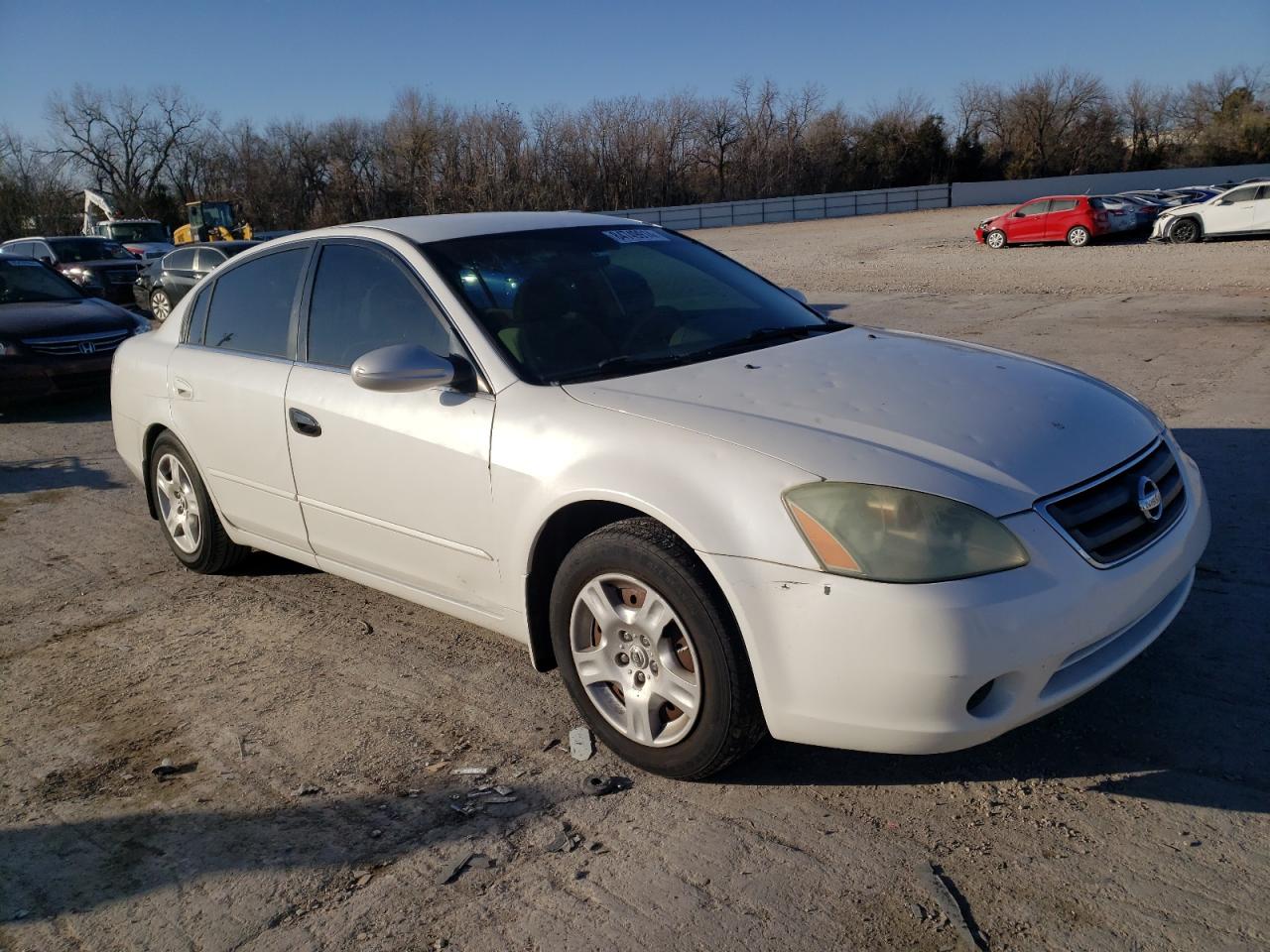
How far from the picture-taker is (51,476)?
24.7 ft

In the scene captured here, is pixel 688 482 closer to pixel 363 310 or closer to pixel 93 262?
pixel 363 310

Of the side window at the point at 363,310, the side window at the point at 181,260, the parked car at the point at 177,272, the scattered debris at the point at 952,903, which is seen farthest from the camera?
the side window at the point at 181,260

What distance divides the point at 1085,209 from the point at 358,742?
28781 mm

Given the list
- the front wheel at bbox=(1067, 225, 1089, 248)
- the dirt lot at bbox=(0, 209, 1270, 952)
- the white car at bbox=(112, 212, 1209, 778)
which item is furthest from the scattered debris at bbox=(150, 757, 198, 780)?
the front wheel at bbox=(1067, 225, 1089, 248)

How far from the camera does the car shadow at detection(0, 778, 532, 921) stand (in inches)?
109

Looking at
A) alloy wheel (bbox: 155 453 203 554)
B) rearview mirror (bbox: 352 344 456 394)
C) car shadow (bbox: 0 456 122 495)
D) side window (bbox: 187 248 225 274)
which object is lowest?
car shadow (bbox: 0 456 122 495)

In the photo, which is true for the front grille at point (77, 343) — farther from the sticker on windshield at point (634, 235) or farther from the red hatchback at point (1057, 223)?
the red hatchback at point (1057, 223)

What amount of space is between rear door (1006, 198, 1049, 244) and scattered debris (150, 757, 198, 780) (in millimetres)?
28710

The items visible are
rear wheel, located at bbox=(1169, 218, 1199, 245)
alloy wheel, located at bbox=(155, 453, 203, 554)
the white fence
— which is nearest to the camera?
alloy wheel, located at bbox=(155, 453, 203, 554)

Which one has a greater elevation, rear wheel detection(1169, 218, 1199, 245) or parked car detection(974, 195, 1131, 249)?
parked car detection(974, 195, 1131, 249)

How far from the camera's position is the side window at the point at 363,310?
381cm

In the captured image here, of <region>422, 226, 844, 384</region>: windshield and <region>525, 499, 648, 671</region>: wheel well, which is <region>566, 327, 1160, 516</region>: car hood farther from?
<region>525, 499, 648, 671</region>: wheel well

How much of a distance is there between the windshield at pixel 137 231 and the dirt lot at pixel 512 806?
1144 inches

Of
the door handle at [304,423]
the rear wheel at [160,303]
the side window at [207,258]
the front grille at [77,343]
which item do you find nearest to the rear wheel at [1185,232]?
the side window at [207,258]
